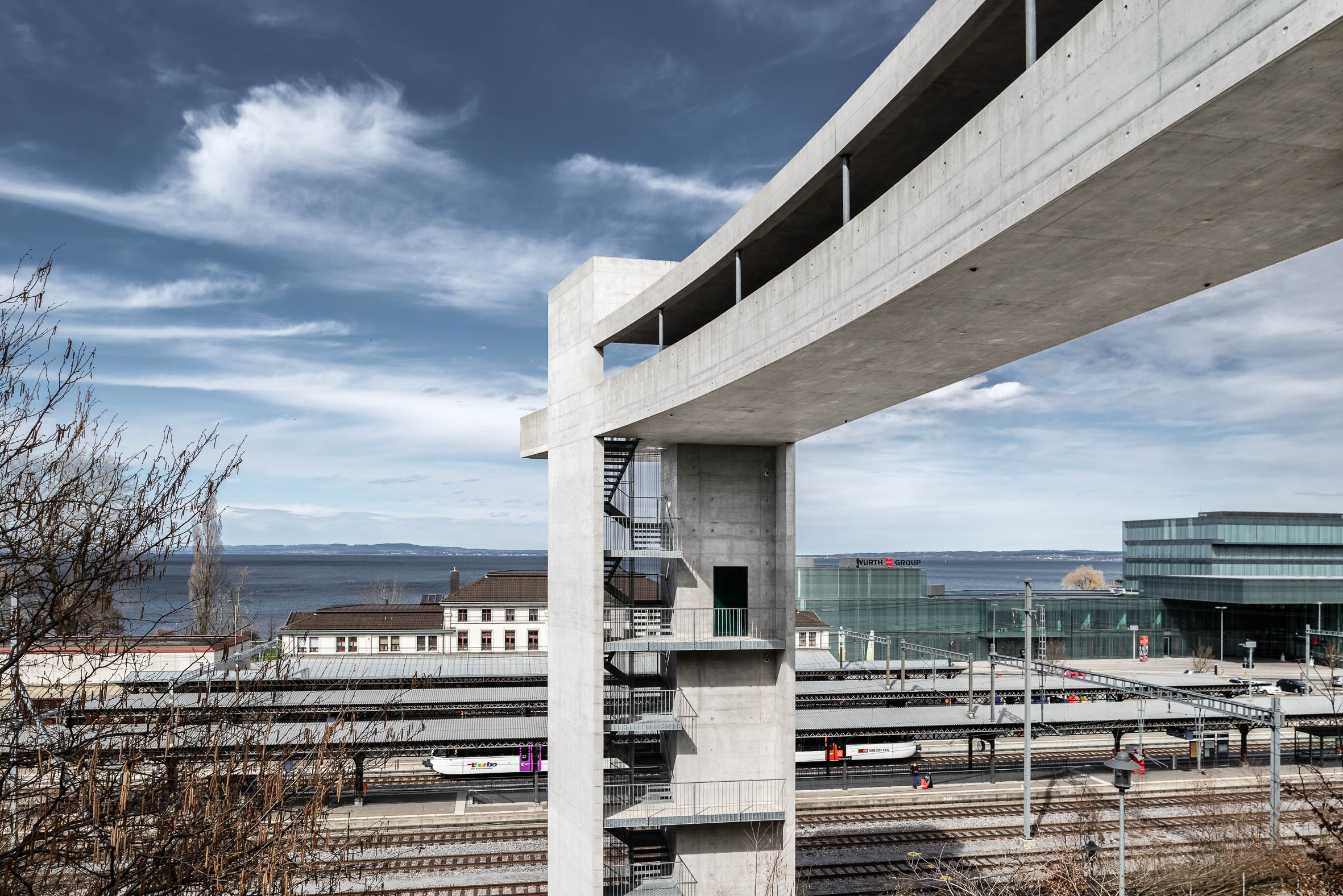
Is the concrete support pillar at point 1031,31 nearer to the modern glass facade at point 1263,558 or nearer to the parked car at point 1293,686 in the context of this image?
the parked car at point 1293,686

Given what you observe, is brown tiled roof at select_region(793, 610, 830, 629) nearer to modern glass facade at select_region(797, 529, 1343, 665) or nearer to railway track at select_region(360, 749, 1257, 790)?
modern glass facade at select_region(797, 529, 1343, 665)

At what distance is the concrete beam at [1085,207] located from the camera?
694cm

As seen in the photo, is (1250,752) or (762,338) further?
(1250,752)

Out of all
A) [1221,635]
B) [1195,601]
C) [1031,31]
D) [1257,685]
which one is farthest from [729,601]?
[1195,601]

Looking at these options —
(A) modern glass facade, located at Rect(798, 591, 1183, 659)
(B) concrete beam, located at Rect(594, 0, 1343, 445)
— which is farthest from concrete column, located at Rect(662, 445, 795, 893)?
(A) modern glass facade, located at Rect(798, 591, 1183, 659)

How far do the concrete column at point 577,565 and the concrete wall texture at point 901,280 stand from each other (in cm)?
8

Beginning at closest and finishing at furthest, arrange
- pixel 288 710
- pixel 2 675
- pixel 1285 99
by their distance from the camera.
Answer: pixel 1285 99 < pixel 2 675 < pixel 288 710

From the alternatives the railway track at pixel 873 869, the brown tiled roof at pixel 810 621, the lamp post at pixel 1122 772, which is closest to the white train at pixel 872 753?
the railway track at pixel 873 869

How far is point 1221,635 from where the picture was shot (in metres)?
84.6

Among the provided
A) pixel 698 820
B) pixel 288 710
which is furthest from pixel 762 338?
pixel 288 710

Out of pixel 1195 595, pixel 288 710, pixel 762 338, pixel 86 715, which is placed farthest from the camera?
pixel 1195 595

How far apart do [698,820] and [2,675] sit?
15895 mm

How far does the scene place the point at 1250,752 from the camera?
5156cm

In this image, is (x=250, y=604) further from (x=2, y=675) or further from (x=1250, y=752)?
(x=2, y=675)
